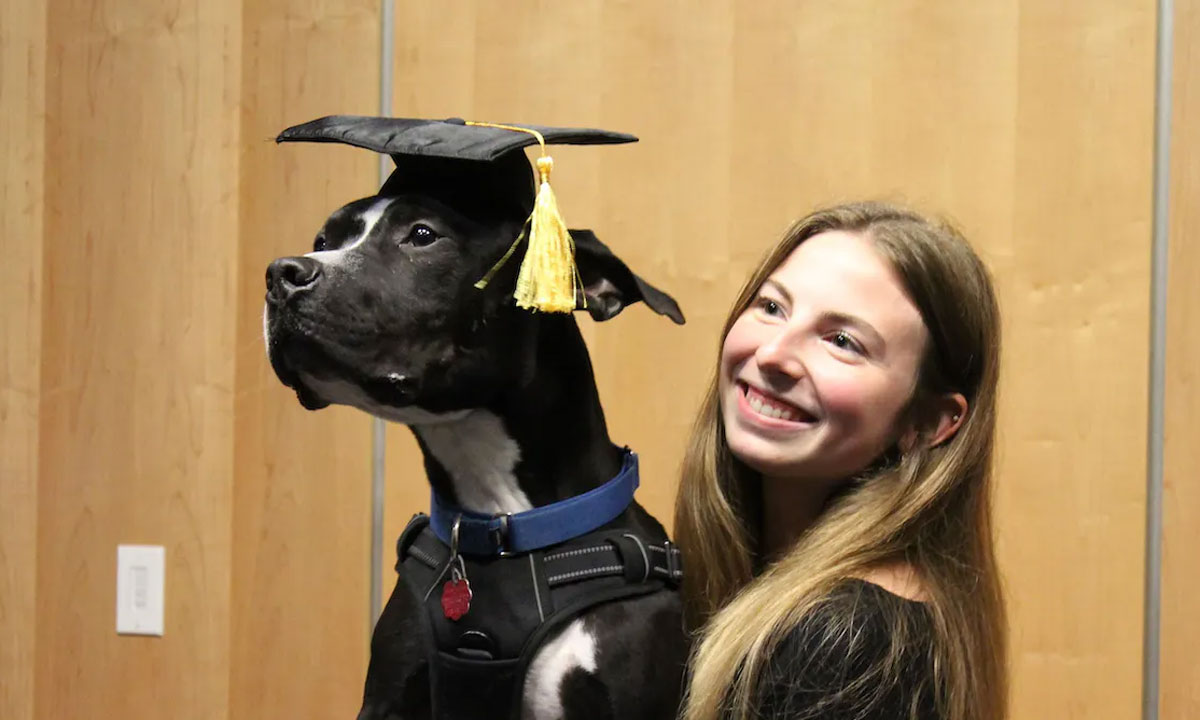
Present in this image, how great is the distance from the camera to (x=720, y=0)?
192cm

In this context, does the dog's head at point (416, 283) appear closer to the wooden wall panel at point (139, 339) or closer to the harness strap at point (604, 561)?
the harness strap at point (604, 561)

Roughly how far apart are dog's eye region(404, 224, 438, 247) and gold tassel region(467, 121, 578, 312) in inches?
2.2

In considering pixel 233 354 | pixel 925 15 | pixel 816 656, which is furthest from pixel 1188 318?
pixel 233 354

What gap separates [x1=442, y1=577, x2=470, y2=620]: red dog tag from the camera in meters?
1.14

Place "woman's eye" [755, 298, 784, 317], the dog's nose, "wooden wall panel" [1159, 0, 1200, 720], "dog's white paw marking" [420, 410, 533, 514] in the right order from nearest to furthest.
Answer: the dog's nose → "dog's white paw marking" [420, 410, 533, 514] → "woman's eye" [755, 298, 784, 317] → "wooden wall panel" [1159, 0, 1200, 720]

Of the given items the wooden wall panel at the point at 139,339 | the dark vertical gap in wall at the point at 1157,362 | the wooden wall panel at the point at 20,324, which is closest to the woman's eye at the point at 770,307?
the dark vertical gap in wall at the point at 1157,362

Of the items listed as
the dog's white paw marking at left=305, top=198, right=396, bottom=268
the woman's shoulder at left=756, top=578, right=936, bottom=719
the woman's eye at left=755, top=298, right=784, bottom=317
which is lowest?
the woman's shoulder at left=756, top=578, right=936, bottom=719

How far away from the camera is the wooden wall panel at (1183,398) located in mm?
1833

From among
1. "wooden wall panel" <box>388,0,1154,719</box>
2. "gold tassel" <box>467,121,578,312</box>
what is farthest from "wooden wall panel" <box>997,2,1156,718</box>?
"gold tassel" <box>467,121,578,312</box>

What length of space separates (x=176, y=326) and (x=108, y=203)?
22 centimetres

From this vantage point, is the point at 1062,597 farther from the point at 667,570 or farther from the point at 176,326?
the point at 176,326

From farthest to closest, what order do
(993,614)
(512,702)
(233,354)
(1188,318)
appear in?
(233,354) < (1188,318) < (993,614) < (512,702)

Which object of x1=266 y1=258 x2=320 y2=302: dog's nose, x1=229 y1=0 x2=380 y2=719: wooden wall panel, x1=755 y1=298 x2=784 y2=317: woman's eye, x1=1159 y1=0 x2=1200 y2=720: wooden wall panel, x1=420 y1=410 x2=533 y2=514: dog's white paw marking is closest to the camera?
x1=266 y1=258 x2=320 y2=302: dog's nose

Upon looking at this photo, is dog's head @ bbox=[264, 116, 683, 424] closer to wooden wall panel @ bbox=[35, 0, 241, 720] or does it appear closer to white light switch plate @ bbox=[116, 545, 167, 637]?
wooden wall panel @ bbox=[35, 0, 241, 720]
